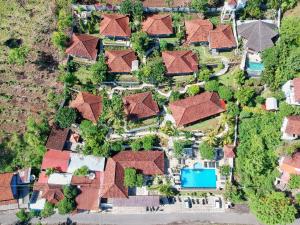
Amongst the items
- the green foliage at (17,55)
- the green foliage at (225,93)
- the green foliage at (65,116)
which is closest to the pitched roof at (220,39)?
the green foliage at (225,93)

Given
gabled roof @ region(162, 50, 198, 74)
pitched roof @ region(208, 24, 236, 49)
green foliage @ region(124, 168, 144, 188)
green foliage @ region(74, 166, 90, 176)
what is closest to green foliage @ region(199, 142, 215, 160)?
green foliage @ region(124, 168, 144, 188)

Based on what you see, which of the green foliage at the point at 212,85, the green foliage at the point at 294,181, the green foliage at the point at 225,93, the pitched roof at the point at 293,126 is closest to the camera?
the green foliage at the point at 294,181

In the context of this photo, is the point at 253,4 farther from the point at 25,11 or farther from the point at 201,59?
the point at 25,11

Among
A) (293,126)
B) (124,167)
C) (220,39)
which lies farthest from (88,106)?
(293,126)

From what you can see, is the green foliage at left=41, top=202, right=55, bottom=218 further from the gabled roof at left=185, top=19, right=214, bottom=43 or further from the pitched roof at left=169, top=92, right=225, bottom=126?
the gabled roof at left=185, top=19, right=214, bottom=43

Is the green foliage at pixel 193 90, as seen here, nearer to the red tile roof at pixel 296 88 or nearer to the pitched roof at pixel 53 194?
the red tile roof at pixel 296 88

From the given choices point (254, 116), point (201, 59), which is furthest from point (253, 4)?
point (254, 116)

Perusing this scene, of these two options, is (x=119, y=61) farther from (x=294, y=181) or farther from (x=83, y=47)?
(x=294, y=181)
